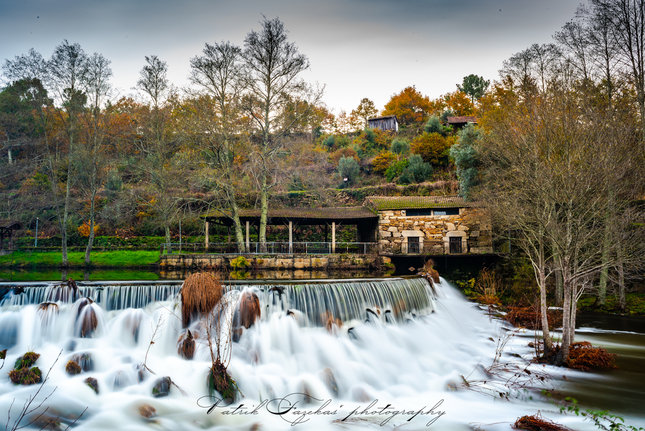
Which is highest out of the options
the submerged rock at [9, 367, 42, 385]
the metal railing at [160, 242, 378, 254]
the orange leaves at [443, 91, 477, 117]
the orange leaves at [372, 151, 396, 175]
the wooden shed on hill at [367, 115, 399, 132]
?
the orange leaves at [443, 91, 477, 117]

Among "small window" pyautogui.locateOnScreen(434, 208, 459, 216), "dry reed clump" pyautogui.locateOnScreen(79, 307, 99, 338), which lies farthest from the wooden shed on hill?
"dry reed clump" pyautogui.locateOnScreen(79, 307, 99, 338)

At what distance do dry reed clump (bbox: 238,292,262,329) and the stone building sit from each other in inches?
672

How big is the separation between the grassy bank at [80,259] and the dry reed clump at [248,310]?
1824cm

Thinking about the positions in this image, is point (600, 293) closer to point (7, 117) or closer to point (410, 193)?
point (410, 193)

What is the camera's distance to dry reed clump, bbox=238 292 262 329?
26.8ft

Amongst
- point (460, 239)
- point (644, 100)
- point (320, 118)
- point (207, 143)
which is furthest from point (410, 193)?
point (644, 100)

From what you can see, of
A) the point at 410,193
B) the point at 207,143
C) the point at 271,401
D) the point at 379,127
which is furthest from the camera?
the point at 379,127

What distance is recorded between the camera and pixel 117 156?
29.0m

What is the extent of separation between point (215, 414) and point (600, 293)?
14.1 m

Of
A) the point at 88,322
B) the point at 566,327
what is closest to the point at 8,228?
the point at 88,322

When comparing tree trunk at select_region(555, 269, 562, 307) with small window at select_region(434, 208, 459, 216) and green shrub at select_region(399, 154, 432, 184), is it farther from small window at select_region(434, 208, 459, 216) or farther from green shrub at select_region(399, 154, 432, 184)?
green shrub at select_region(399, 154, 432, 184)

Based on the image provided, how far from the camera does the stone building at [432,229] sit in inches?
966

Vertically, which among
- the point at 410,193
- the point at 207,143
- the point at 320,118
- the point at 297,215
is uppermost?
the point at 320,118

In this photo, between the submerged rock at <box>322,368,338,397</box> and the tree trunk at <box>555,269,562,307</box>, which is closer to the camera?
the submerged rock at <box>322,368,338,397</box>
